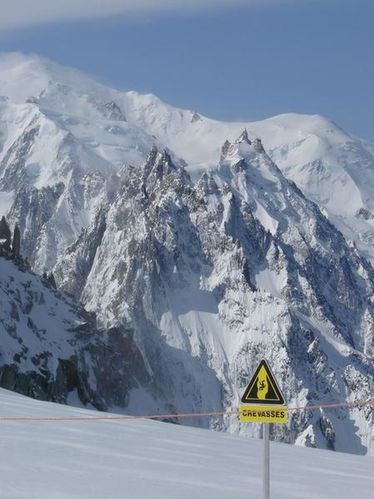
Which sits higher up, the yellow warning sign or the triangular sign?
the triangular sign

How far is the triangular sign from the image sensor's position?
1256cm

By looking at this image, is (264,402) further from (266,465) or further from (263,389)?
(266,465)

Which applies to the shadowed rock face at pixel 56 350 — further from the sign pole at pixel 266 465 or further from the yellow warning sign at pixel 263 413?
the sign pole at pixel 266 465

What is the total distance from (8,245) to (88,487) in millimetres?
134524

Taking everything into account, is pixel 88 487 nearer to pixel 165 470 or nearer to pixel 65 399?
pixel 165 470

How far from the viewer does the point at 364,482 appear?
17.5 metres

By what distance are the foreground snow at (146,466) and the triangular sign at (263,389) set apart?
214 cm

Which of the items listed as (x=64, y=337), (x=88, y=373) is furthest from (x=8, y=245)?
(x=88, y=373)

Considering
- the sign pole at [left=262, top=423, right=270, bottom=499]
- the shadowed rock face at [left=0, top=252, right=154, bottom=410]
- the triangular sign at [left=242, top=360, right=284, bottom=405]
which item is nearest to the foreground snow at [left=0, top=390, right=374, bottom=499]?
the sign pole at [left=262, top=423, right=270, bottom=499]

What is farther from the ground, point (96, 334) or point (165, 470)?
point (96, 334)

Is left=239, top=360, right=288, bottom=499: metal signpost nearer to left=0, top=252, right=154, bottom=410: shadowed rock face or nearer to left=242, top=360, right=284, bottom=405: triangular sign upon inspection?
left=242, top=360, right=284, bottom=405: triangular sign

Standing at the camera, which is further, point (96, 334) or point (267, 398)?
point (96, 334)

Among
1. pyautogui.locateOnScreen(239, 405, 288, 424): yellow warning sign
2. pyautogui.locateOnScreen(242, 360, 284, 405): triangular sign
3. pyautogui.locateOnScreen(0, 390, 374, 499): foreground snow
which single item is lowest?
pyautogui.locateOnScreen(0, 390, 374, 499): foreground snow

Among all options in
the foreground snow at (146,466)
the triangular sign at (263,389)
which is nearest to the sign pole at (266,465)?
the triangular sign at (263,389)
